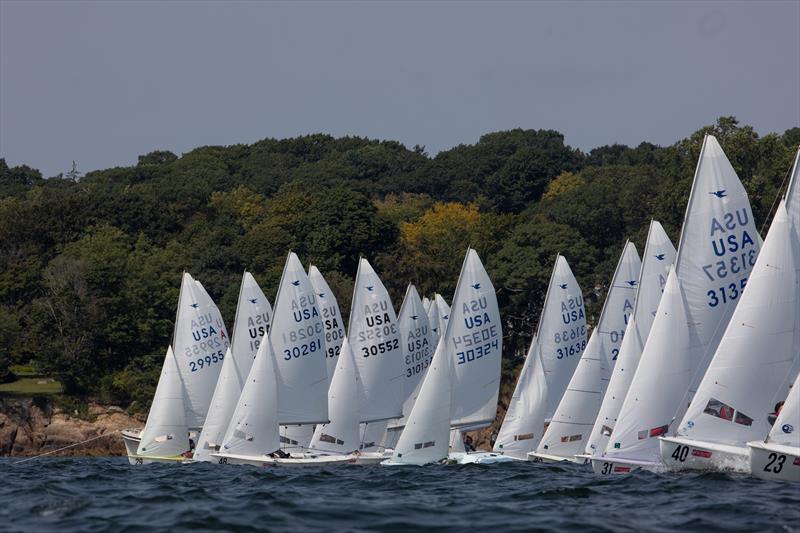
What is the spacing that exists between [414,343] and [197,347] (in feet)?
28.3

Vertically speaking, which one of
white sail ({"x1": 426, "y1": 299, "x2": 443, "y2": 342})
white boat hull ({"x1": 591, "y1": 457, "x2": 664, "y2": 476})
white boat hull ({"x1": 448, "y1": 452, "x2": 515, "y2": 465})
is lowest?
white boat hull ({"x1": 448, "y1": 452, "x2": 515, "y2": 465})

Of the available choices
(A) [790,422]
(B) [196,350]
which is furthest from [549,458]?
(B) [196,350]

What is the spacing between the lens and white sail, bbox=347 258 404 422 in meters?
49.3

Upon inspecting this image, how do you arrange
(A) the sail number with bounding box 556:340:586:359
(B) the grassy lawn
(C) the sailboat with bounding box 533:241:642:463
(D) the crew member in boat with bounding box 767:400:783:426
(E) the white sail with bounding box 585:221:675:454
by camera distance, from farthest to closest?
(B) the grassy lawn → (A) the sail number with bounding box 556:340:586:359 → (C) the sailboat with bounding box 533:241:642:463 → (E) the white sail with bounding box 585:221:675:454 → (D) the crew member in boat with bounding box 767:400:783:426

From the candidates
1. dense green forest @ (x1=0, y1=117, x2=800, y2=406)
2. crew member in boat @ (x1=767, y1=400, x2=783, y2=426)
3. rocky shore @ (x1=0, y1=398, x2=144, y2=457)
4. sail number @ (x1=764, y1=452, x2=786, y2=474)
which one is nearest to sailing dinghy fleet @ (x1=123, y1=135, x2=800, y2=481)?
sail number @ (x1=764, y1=452, x2=786, y2=474)

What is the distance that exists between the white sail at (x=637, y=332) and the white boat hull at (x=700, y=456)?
601 centimetres

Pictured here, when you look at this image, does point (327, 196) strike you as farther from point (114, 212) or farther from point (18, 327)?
point (18, 327)

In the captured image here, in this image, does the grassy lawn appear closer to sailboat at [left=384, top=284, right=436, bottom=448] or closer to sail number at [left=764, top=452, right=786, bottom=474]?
sailboat at [left=384, top=284, right=436, bottom=448]

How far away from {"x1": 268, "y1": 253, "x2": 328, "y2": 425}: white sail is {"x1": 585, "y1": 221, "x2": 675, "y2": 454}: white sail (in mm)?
11050

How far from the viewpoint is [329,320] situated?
170 feet

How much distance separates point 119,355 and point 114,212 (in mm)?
Answer: 21134

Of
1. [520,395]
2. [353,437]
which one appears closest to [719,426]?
[520,395]

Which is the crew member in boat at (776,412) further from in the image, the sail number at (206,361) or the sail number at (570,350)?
the sail number at (206,361)

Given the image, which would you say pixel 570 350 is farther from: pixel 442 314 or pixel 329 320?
pixel 442 314
